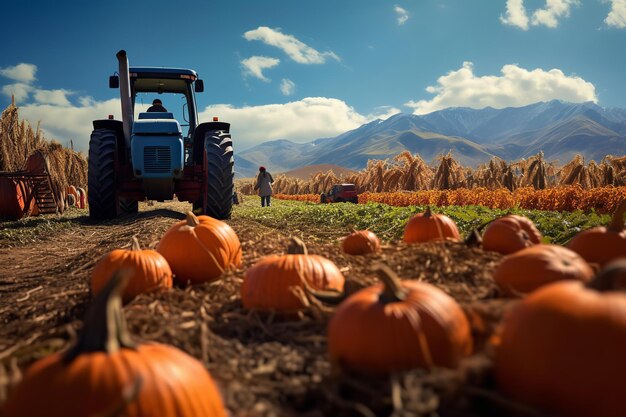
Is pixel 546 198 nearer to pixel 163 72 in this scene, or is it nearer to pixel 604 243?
pixel 604 243

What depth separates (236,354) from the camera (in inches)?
95.0

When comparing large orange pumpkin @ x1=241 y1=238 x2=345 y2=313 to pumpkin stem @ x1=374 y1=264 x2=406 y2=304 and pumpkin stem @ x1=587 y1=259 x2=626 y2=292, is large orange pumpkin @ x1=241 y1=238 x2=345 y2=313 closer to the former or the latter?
pumpkin stem @ x1=374 y1=264 x2=406 y2=304

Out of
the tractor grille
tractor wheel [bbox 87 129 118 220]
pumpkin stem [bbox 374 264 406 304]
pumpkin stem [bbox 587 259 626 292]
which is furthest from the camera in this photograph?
tractor wheel [bbox 87 129 118 220]

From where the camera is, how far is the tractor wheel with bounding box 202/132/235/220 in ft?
31.9

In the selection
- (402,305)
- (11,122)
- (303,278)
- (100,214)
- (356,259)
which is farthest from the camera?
(11,122)

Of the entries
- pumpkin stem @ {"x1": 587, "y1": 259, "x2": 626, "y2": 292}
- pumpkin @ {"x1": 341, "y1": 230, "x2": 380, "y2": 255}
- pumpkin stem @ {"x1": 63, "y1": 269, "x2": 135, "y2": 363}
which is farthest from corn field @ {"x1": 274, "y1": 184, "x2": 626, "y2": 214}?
pumpkin stem @ {"x1": 63, "y1": 269, "x2": 135, "y2": 363}

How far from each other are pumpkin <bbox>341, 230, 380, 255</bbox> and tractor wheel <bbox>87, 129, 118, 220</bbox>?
7307mm

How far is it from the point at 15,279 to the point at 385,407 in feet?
18.2

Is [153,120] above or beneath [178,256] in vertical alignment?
above

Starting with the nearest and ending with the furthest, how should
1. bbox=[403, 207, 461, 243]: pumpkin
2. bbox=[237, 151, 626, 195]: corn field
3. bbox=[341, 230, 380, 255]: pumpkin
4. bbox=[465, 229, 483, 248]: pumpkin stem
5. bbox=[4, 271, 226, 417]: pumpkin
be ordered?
bbox=[4, 271, 226, 417]: pumpkin
bbox=[465, 229, 483, 248]: pumpkin stem
bbox=[403, 207, 461, 243]: pumpkin
bbox=[341, 230, 380, 255]: pumpkin
bbox=[237, 151, 626, 195]: corn field

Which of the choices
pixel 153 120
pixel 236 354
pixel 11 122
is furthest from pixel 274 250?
pixel 11 122

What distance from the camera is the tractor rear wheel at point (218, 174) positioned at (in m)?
9.73

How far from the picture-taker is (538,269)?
280 centimetres

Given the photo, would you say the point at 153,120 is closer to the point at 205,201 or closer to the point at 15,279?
the point at 205,201
